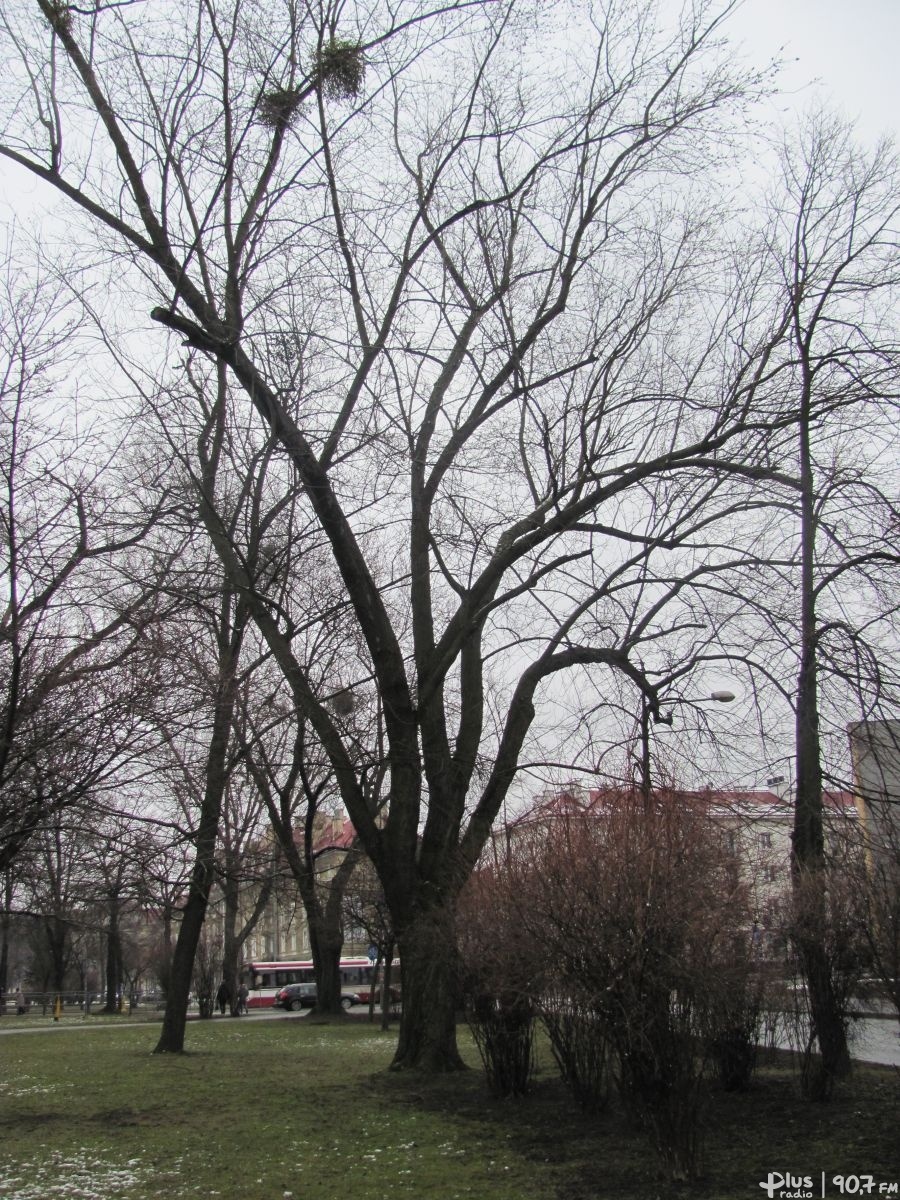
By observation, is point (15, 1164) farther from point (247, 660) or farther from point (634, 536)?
point (634, 536)

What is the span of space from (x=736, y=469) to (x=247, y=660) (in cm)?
738

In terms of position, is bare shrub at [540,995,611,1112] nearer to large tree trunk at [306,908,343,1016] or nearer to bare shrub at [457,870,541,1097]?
bare shrub at [457,870,541,1097]

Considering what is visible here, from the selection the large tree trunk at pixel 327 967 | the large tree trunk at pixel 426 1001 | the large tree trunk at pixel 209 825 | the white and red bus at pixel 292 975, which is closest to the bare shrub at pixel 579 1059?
the large tree trunk at pixel 426 1001

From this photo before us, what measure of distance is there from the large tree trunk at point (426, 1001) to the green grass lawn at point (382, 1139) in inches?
14.1

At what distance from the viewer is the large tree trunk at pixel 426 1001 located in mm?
12234

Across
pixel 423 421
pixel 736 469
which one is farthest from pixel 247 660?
pixel 736 469

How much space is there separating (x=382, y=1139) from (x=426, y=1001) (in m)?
4.33

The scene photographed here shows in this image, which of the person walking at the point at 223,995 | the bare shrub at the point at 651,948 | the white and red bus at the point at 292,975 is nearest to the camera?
the bare shrub at the point at 651,948

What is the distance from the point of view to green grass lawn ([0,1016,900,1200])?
6824mm

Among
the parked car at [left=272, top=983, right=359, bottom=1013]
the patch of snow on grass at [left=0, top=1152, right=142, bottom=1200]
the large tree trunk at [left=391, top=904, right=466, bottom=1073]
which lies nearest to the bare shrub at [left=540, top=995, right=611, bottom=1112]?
the large tree trunk at [left=391, top=904, right=466, bottom=1073]

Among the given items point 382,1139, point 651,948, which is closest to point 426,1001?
point 382,1139

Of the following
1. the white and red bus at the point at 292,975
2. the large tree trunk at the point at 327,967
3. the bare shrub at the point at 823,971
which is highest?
the bare shrub at the point at 823,971

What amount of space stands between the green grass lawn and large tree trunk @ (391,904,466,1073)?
14.1 inches

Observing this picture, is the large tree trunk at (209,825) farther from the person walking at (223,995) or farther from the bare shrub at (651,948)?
the person walking at (223,995)
